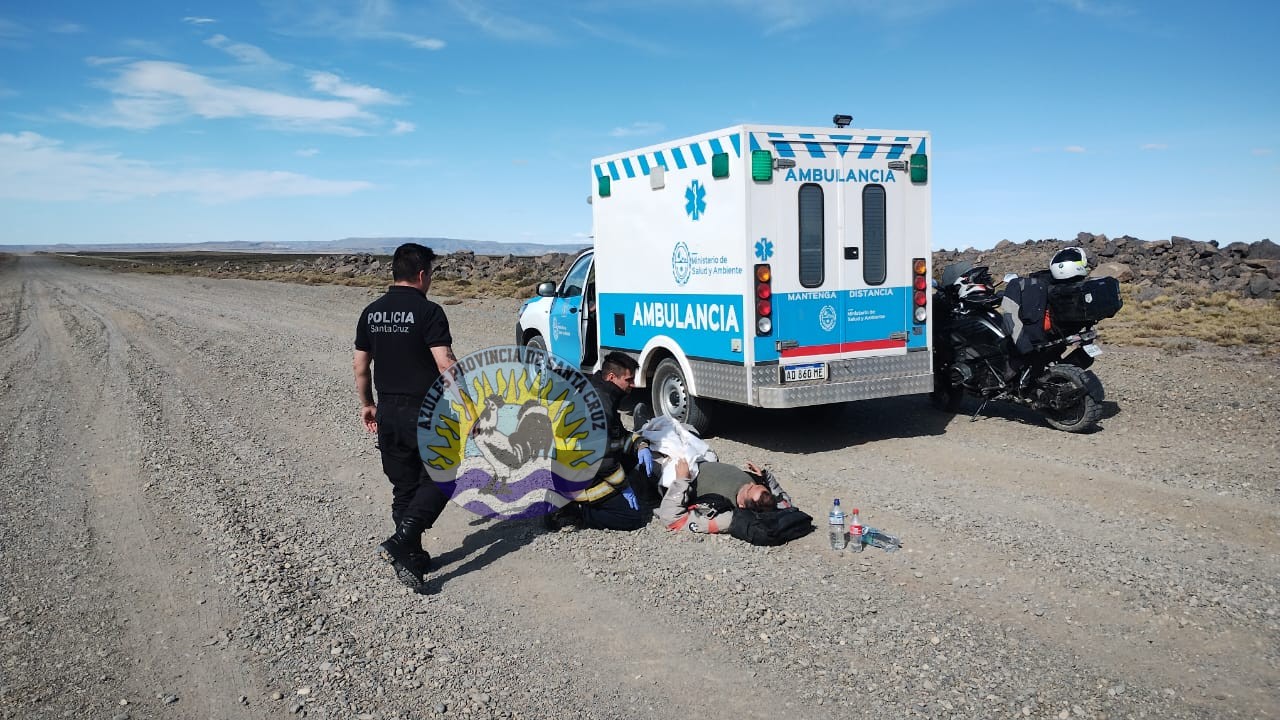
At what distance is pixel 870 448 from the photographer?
828 cm

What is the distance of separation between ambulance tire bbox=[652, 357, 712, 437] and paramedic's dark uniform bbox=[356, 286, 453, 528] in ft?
12.6

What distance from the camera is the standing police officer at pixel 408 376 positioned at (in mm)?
5016

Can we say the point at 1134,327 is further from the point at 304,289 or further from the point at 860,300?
the point at 304,289

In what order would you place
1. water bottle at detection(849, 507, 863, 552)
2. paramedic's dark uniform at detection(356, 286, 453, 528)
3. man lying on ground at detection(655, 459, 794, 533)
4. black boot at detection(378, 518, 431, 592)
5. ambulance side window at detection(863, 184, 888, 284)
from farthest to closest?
ambulance side window at detection(863, 184, 888, 284)
man lying on ground at detection(655, 459, 794, 533)
water bottle at detection(849, 507, 863, 552)
paramedic's dark uniform at detection(356, 286, 453, 528)
black boot at detection(378, 518, 431, 592)

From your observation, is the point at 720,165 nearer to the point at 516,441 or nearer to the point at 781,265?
the point at 781,265

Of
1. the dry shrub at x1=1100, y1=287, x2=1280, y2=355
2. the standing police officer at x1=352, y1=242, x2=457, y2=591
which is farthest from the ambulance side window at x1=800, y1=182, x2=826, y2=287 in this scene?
the dry shrub at x1=1100, y1=287, x2=1280, y2=355

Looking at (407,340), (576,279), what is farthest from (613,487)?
(576,279)

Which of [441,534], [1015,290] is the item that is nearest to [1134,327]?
[1015,290]

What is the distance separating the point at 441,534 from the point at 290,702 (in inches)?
87.8

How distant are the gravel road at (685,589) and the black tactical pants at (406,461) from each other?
1.50ft

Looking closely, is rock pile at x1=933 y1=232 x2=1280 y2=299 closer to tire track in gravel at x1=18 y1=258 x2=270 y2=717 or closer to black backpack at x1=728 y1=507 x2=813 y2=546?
black backpack at x1=728 y1=507 x2=813 y2=546

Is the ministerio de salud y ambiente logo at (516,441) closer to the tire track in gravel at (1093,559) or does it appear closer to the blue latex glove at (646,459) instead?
the blue latex glove at (646,459)

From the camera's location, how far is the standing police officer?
5016 mm

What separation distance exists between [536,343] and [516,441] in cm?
391
